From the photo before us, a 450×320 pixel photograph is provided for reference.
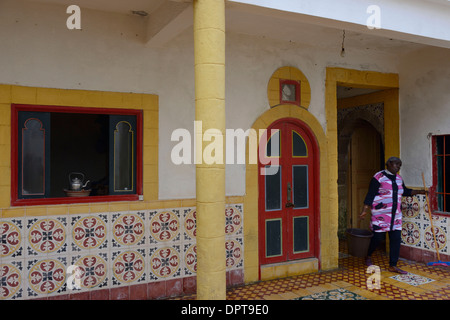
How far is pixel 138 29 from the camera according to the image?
4.33 m

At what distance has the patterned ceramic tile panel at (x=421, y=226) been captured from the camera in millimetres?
5503

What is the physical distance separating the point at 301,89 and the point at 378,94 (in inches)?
78.7

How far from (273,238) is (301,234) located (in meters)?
0.49

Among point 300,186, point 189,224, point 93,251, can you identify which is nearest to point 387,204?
point 300,186

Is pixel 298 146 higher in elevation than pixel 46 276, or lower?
higher

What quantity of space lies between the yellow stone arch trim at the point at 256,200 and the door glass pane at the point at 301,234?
0.22 meters

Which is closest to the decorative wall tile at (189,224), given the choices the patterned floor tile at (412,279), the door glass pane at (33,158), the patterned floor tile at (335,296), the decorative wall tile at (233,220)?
the decorative wall tile at (233,220)

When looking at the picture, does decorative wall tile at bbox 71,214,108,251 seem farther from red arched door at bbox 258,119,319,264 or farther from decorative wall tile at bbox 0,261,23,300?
red arched door at bbox 258,119,319,264

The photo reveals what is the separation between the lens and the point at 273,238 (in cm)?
514

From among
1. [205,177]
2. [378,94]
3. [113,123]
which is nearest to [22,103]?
[113,123]

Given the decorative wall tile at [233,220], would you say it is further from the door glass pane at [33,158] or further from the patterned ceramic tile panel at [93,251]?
the door glass pane at [33,158]

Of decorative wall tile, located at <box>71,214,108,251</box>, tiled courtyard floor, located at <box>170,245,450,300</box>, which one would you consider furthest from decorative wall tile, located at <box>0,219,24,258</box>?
tiled courtyard floor, located at <box>170,245,450,300</box>

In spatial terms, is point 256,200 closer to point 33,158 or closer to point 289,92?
point 289,92

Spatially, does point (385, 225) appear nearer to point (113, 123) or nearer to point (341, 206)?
point (341, 206)
